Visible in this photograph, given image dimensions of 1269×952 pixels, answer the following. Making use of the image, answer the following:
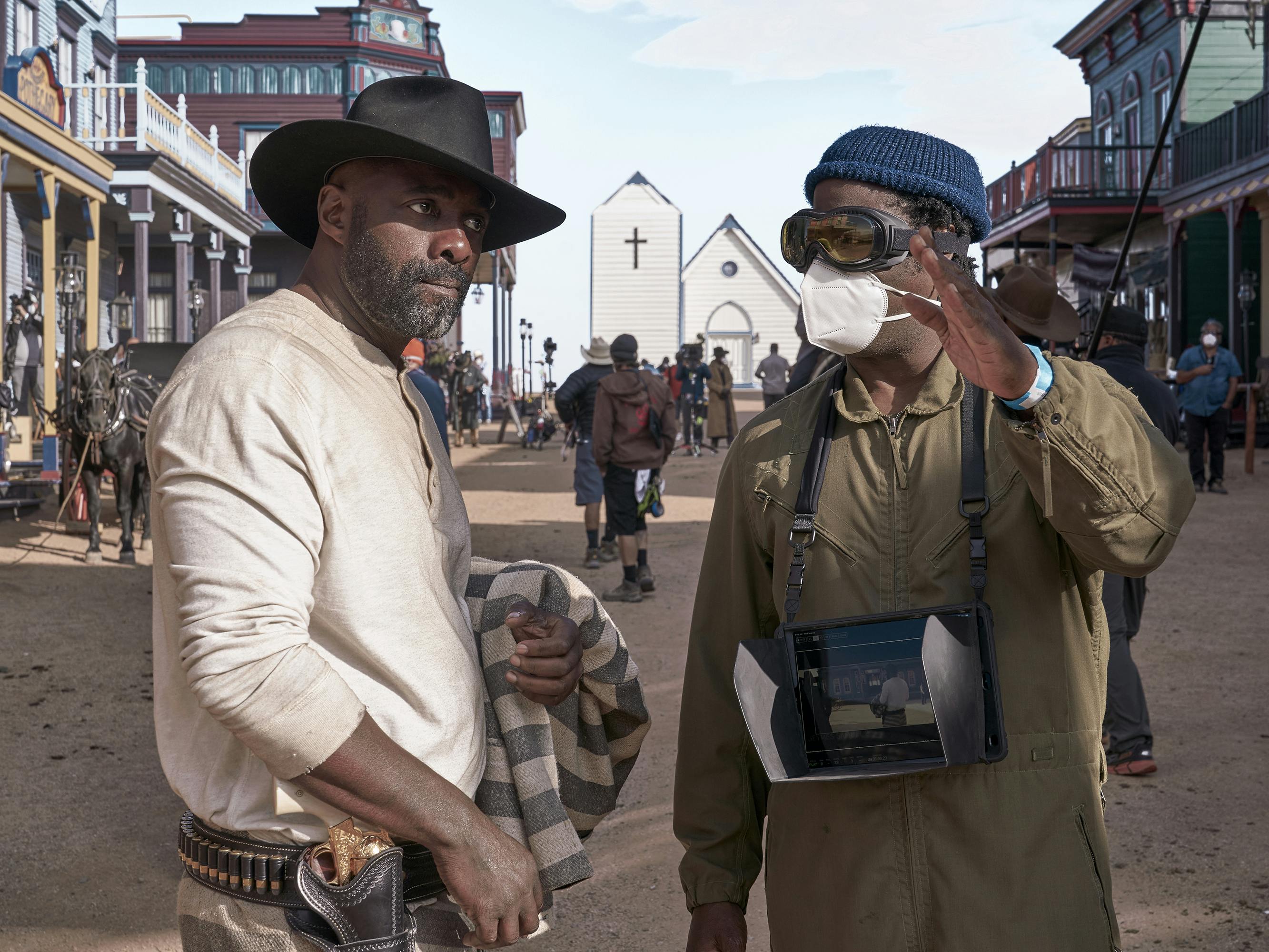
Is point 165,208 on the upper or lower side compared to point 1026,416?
upper

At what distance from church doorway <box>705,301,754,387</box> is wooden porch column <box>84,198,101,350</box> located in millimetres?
36909

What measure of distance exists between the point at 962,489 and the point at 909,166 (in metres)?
0.59

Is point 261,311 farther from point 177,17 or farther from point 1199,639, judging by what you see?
point 177,17

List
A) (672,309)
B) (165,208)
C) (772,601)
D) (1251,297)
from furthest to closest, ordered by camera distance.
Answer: (672,309)
(165,208)
(1251,297)
(772,601)

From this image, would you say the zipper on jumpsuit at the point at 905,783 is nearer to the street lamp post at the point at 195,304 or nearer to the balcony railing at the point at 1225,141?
the street lamp post at the point at 195,304

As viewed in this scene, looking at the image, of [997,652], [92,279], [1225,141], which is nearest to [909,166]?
[997,652]

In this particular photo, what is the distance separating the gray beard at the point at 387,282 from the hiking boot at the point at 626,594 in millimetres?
8165

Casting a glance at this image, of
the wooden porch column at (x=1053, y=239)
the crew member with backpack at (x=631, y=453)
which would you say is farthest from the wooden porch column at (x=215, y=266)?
the crew member with backpack at (x=631, y=453)

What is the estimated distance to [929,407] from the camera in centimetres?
223

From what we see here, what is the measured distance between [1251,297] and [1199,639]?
626 inches

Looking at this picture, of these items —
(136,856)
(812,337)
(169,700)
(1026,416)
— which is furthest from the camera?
(136,856)

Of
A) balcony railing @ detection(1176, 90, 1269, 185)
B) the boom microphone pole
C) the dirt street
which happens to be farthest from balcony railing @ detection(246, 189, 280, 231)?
the boom microphone pole

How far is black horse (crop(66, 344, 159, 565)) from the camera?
1227 cm

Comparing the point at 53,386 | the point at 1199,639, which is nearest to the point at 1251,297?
the point at 1199,639
